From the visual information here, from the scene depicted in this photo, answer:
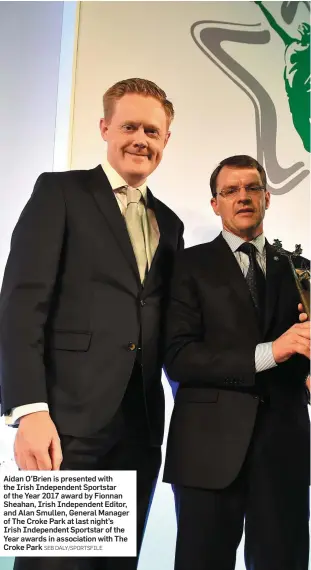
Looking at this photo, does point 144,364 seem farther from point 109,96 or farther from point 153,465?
point 109,96

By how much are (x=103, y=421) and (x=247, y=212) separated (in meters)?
0.77

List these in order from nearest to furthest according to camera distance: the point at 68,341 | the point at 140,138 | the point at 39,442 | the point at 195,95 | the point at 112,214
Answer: the point at 39,442
the point at 68,341
the point at 112,214
the point at 140,138
the point at 195,95

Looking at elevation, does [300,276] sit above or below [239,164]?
below

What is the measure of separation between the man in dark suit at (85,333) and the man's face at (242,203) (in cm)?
24

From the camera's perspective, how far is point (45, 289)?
158 cm

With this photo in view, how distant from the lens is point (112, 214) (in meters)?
1.74

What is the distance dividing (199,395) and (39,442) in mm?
447

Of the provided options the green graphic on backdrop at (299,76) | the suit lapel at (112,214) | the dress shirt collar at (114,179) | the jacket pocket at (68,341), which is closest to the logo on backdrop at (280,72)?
the green graphic on backdrop at (299,76)

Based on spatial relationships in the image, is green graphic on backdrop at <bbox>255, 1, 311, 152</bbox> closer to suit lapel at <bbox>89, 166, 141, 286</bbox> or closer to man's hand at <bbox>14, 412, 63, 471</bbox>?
suit lapel at <bbox>89, 166, 141, 286</bbox>

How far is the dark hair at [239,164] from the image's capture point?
1.97 metres

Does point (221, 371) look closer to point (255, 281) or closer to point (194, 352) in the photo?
point (194, 352)

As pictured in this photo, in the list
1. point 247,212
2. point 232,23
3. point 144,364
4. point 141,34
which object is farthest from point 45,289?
point 232,23
